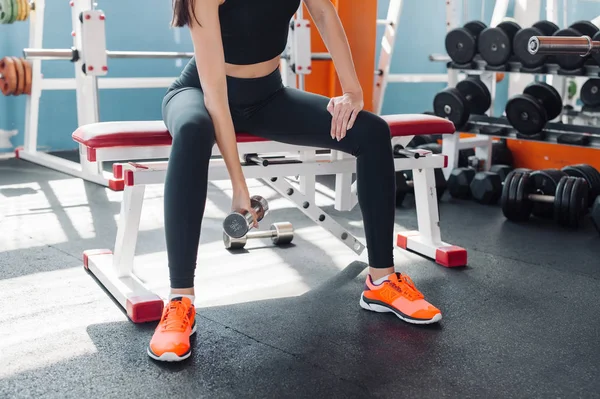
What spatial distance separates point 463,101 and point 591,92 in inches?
33.9

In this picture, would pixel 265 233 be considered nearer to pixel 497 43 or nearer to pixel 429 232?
pixel 429 232

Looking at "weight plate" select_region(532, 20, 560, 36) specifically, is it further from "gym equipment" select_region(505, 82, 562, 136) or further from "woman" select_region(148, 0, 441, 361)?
"woman" select_region(148, 0, 441, 361)

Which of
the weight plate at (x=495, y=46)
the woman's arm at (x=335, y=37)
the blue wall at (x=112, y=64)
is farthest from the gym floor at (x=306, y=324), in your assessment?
the blue wall at (x=112, y=64)

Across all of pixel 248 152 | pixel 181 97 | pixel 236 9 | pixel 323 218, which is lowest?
pixel 323 218

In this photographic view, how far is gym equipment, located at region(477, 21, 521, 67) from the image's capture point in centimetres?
346

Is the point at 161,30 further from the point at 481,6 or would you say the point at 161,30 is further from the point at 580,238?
the point at 580,238

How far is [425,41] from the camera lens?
6043 millimetres

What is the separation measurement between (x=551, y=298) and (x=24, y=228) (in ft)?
6.47

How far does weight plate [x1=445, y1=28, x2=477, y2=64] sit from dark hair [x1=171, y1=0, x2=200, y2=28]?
231cm

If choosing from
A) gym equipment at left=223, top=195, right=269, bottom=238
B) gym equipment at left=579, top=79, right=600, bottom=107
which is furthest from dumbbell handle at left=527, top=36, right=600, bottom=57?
gym equipment at left=579, top=79, right=600, bottom=107

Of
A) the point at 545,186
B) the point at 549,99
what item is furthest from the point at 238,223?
the point at 549,99

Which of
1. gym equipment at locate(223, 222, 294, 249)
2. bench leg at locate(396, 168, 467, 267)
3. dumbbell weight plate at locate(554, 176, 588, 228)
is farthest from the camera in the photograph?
dumbbell weight plate at locate(554, 176, 588, 228)

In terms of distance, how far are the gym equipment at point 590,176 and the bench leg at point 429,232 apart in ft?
3.88

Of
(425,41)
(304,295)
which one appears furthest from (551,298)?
(425,41)
